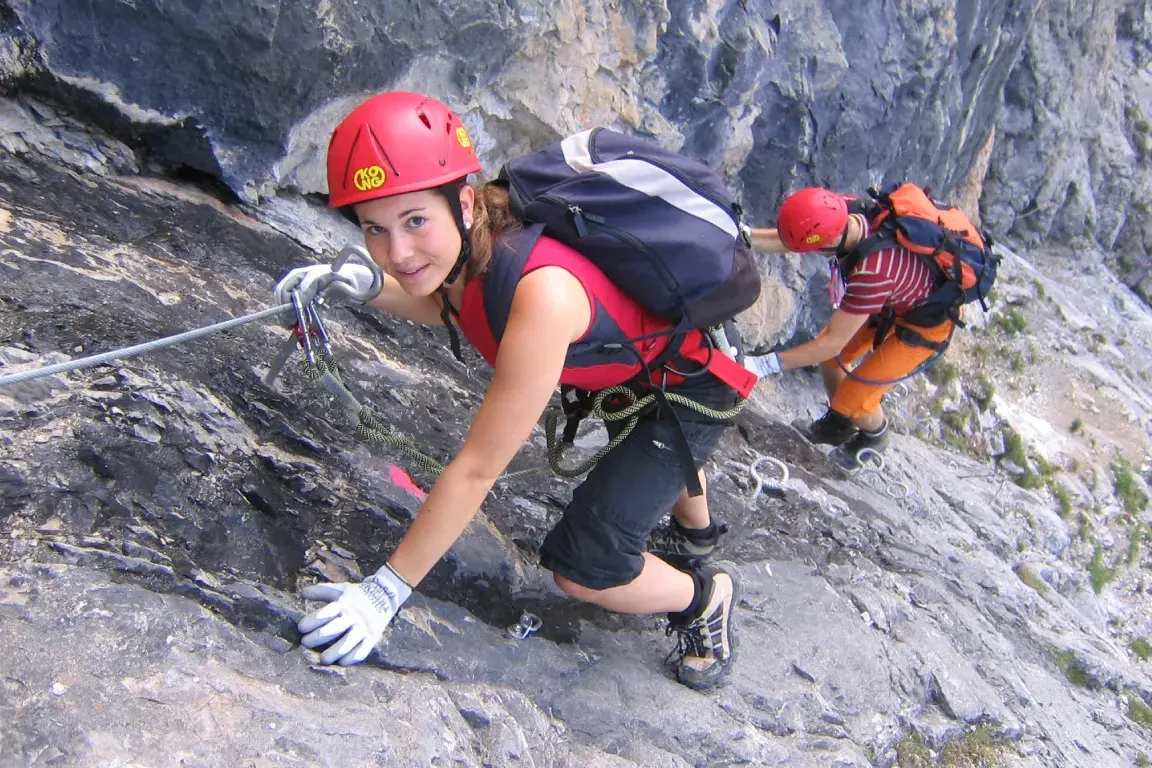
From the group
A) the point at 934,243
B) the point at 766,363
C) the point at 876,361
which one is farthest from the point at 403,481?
the point at 876,361

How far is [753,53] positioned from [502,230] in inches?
225

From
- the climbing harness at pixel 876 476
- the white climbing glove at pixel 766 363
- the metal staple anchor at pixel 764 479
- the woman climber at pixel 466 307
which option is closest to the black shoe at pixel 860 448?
the climbing harness at pixel 876 476

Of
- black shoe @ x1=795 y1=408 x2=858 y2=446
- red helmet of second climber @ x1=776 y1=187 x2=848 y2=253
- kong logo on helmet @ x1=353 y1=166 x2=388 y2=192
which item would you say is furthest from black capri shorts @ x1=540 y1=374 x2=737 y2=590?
black shoe @ x1=795 y1=408 x2=858 y2=446

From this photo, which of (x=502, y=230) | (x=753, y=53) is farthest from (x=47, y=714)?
(x=753, y=53)

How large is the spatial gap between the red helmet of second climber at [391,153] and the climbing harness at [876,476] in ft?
19.3

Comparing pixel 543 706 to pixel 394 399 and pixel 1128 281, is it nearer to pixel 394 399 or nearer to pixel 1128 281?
pixel 394 399

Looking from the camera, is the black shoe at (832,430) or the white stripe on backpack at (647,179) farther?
the black shoe at (832,430)

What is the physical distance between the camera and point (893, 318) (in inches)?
267

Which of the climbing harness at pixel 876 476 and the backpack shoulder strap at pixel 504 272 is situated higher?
the backpack shoulder strap at pixel 504 272

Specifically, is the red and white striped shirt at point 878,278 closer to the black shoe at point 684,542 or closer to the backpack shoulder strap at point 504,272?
the black shoe at point 684,542

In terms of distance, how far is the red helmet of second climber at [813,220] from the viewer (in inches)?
233

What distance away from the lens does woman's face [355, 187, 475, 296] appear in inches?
110

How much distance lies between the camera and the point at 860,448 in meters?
7.80

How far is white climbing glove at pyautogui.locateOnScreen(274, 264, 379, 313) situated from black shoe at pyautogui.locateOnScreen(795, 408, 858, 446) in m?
5.41
